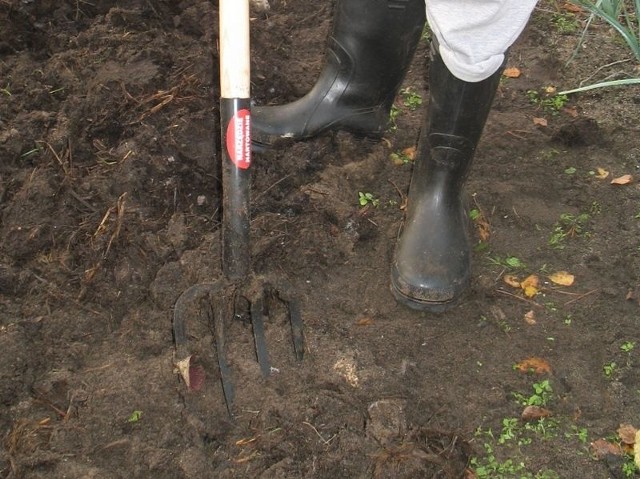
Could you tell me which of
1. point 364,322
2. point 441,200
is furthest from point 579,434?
point 441,200

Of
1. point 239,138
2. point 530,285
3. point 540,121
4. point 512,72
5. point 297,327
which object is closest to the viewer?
point 239,138

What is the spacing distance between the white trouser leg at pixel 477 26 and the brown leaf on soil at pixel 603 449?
33.6 inches

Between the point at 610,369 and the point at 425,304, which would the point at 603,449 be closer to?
the point at 610,369

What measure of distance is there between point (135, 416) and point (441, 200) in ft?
3.04

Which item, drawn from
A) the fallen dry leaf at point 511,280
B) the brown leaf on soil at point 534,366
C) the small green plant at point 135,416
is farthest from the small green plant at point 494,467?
the small green plant at point 135,416

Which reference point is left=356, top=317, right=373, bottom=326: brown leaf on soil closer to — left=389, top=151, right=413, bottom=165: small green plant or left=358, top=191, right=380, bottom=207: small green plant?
left=358, top=191, right=380, bottom=207: small green plant

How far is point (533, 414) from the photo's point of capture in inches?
61.2

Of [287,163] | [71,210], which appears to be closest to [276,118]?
[287,163]

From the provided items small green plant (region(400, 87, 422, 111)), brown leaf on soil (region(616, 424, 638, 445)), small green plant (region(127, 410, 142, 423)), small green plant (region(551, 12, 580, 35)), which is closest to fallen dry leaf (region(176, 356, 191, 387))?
small green plant (region(127, 410, 142, 423))

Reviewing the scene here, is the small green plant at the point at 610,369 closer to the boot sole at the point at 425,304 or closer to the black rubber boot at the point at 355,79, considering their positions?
the boot sole at the point at 425,304

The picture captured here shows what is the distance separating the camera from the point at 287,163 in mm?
2080

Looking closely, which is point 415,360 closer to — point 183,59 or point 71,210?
point 71,210

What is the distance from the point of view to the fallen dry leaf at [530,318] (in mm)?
1755

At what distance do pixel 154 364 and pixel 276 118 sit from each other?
885mm
